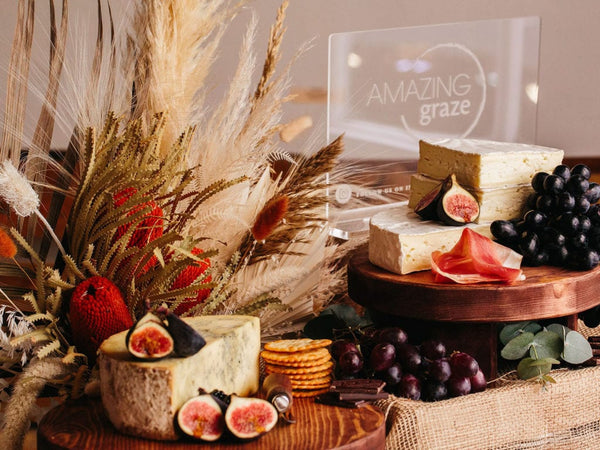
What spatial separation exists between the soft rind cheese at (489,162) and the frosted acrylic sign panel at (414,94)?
244 millimetres

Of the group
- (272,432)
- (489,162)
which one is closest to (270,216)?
(272,432)

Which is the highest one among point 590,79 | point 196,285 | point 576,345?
point 590,79

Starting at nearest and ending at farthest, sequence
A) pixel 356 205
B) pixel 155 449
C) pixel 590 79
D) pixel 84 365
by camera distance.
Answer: pixel 155 449, pixel 84 365, pixel 356 205, pixel 590 79

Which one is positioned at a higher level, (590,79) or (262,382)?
(590,79)

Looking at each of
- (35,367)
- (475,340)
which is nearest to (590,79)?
(475,340)

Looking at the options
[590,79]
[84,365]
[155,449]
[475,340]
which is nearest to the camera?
[155,449]

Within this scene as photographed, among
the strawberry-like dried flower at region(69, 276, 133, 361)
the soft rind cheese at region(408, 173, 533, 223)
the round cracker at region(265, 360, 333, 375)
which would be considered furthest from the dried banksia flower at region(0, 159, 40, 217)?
the soft rind cheese at region(408, 173, 533, 223)

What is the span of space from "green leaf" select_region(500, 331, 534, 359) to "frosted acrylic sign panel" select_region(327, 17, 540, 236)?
45 centimetres

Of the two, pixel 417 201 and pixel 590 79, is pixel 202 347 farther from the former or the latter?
pixel 590 79

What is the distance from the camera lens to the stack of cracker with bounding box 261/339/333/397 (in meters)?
0.91

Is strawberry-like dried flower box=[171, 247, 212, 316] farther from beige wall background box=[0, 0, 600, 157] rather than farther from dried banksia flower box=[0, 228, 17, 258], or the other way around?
beige wall background box=[0, 0, 600, 157]

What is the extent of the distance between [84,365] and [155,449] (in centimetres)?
18

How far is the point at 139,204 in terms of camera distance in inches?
36.9

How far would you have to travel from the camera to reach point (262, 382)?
0.96 meters
